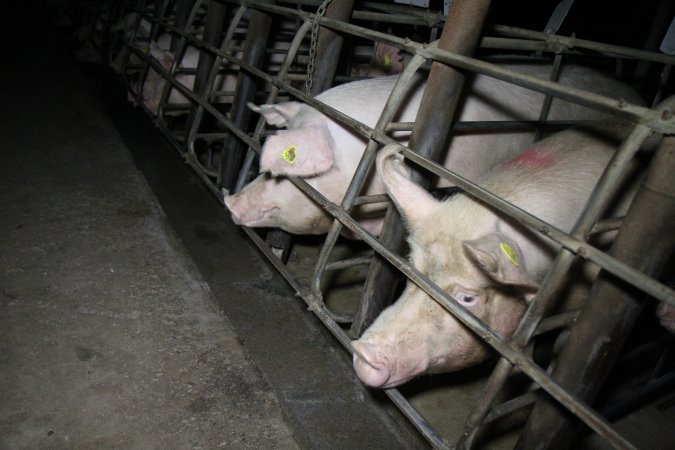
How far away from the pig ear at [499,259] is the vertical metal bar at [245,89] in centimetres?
267

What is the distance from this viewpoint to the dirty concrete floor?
84.7 inches

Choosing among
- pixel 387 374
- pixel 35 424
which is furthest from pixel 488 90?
pixel 35 424

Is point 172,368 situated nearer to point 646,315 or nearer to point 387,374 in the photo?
point 387,374

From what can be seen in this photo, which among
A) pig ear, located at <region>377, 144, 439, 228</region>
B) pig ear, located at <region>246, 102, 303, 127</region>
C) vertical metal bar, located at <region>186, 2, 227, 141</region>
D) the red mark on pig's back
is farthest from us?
vertical metal bar, located at <region>186, 2, 227, 141</region>

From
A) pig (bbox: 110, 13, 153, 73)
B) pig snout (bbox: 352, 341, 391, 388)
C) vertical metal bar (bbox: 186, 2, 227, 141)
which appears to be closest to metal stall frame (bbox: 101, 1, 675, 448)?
pig snout (bbox: 352, 341, 391, 388)

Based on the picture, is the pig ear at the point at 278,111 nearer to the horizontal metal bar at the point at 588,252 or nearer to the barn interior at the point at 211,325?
the barn interior at the point at 211,325

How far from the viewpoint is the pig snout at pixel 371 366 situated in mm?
1896

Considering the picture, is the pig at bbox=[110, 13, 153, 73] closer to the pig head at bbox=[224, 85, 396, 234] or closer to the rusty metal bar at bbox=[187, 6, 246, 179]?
Answer: the rusty metal bar at bbox=[187, 6, 246, 179]

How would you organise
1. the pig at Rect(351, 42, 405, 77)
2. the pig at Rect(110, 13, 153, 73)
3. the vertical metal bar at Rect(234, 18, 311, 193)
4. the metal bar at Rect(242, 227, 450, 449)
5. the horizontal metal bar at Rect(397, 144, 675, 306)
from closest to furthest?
the horizontal metal bar at Rect(397, 144, 675, 306) → the metal bar at Rect(242, 227, 450, 449) → the vertical metal bar at Rect(234, 18, 311, 193) → the pig at Rect(351, 42, 405, 77) → the pig at Rect(110, 13, 153, 73)

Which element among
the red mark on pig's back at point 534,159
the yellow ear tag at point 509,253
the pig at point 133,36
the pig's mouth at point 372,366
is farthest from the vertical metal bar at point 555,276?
the pig at point 133,36

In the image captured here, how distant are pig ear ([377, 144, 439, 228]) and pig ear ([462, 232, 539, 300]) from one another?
0.40 m

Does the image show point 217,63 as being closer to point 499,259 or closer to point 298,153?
point 298,153

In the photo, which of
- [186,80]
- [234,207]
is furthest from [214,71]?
[186,80]

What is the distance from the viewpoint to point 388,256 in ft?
6.53
